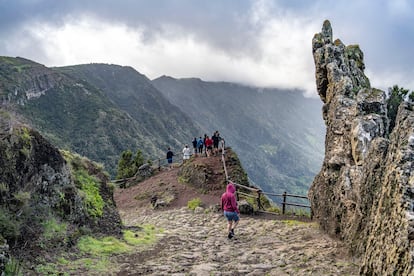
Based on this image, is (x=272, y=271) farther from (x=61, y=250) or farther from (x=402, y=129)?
(x=61, y=250)

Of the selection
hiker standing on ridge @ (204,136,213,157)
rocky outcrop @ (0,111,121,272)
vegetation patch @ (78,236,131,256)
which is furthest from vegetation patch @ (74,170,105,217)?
hiker standing on ridge @ (204,136,213,157)

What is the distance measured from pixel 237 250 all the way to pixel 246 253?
0.61m

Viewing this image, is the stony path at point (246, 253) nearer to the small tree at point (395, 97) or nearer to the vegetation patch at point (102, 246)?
the vegetation patch at point (102, 246)

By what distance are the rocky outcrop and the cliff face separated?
723 centimetres

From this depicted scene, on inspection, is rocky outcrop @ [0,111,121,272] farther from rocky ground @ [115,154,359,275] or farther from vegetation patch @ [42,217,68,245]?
rocky ground @ [115,154,359,275]

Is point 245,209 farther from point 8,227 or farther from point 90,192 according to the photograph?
point 8,227

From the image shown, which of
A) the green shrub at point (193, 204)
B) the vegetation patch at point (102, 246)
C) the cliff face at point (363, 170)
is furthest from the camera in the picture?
the green shrub at point (193, 204)

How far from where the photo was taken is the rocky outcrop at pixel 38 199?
8.66 metres

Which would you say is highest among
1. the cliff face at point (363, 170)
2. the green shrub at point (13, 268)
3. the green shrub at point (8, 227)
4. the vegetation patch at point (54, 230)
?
the cliff face at point (363, 170)

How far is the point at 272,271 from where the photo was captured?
8859mm

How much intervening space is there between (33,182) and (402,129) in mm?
8972

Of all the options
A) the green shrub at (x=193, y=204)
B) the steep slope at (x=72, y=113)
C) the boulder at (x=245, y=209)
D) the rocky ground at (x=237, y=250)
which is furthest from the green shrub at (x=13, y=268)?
the steep slope at (x=72, y=113)

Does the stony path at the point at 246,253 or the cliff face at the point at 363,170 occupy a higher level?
the cliff face at the point at 363,170

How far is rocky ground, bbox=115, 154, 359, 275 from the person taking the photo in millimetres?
9070
